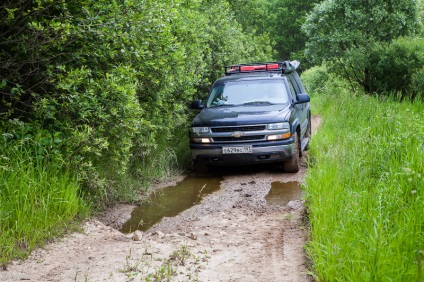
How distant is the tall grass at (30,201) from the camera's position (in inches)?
207

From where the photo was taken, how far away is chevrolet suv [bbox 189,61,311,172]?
9328 millimetres

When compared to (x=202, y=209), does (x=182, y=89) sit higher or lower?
higher

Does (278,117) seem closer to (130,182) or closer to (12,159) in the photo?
(130,182)

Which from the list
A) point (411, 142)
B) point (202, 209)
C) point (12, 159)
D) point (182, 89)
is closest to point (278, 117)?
point (182, 89)

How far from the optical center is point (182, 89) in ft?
32.3

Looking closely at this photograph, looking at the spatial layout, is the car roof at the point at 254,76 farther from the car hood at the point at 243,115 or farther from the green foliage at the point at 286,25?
the green foliage at the point at 286,25

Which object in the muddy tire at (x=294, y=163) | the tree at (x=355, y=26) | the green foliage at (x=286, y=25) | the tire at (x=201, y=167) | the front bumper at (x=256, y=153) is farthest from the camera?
the green foliage at (x=286, y=25)

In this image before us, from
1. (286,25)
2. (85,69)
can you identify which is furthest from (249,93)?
(286,25)

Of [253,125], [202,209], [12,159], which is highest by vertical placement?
[12,159]

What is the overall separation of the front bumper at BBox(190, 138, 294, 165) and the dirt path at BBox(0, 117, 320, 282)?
6.54 ft

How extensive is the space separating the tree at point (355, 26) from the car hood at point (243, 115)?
1050cm

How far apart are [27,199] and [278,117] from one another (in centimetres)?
516

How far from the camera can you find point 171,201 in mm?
8320

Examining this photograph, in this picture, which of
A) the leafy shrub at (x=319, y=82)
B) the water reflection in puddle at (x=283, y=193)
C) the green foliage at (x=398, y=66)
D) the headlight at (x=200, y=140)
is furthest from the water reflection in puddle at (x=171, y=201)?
the leafy shrub at (x=319, y=82)
